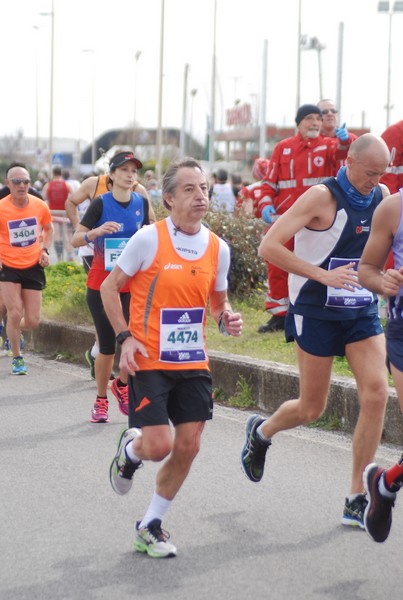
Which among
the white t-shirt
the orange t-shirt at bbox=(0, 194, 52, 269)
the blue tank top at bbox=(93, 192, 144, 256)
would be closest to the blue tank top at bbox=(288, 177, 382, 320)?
the white t-shirt

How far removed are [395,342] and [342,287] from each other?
2.19ft

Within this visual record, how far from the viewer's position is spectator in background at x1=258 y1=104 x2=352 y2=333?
1068 centimetres

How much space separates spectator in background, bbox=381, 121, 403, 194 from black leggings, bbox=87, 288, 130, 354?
2.14 meters

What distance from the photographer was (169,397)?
220 inches

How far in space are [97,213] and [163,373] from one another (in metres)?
3.72

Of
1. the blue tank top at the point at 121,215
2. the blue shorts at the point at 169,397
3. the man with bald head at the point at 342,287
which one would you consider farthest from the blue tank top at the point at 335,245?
the blue tank top at the point at 121,215

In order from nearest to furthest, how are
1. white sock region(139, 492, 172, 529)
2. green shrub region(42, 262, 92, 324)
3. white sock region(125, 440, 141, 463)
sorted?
white sock region(139, 492, 172, 529), white sock region(125, 440, 141, 463), green shrub region(42, 262, 92, 324)

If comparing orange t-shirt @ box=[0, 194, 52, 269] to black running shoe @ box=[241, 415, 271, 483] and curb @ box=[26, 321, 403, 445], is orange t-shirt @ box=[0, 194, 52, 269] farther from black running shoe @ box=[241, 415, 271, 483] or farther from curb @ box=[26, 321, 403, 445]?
black running shoe @ box=[241, 415, 271, 483]

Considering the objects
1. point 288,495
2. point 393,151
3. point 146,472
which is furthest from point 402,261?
point 393,151

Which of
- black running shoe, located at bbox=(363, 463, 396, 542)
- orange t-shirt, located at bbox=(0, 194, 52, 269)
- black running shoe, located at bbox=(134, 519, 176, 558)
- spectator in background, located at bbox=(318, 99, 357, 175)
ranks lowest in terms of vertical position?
black running shoe, located at bbox=(134, 519, 176, 558)

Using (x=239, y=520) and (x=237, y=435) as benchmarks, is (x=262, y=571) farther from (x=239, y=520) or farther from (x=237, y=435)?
(x=237, y=435)

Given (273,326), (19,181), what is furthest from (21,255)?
(273,326)

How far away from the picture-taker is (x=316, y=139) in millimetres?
10812

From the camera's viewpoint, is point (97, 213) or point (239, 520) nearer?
point (239, 520)
